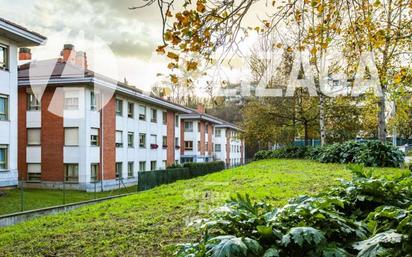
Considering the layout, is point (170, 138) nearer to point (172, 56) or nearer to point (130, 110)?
point (130, 110)

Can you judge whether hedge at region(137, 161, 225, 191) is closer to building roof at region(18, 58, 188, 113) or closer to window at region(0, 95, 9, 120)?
building roof at region(18, 58, 188, 113)

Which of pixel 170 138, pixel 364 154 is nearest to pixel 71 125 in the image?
pixel 170 138

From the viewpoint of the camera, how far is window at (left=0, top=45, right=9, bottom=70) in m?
20.2

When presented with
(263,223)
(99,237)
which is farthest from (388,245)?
(99,237)

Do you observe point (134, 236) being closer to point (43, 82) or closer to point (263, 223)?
point (263, 223)

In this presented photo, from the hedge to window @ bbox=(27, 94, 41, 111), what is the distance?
28.5 ft

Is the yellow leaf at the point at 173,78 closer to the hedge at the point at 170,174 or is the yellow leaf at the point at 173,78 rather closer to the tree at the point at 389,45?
the tree at the point at 389,45

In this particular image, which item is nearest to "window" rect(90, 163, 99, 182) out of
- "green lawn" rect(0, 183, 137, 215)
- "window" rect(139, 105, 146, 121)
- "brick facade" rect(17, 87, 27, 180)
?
"green lawn" rect(0, 183, 137, 215)

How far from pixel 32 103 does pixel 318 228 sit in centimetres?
2660

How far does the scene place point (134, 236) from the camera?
241 inches

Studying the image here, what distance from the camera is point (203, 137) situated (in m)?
49.6

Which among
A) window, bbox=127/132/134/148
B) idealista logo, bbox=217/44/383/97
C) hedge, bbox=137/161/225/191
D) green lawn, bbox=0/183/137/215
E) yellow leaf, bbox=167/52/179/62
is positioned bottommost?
green lawn, bbox=0/183/137/215

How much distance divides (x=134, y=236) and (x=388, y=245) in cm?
400

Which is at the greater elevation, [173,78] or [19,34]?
[19,34]
